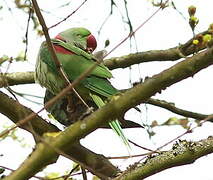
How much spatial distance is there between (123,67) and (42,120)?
4.51 ft

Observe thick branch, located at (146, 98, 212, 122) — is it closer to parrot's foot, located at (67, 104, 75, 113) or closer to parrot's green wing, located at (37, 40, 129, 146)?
parrot's green wing, located at (37, 40, 129, 146)

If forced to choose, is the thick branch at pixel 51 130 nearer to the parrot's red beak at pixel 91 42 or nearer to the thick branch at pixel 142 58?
the thick branch at pixel 142 58

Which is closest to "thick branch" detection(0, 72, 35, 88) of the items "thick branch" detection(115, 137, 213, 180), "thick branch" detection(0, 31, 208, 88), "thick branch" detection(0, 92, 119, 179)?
"thick branch" detection(0, 31, 208, 88)

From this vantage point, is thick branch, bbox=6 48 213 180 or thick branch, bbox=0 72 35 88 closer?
thick branch, bbox=6 48 213 180

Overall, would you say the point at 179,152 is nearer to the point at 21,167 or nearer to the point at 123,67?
the point at 21,167

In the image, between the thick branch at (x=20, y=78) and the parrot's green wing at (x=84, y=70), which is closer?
the parrot's green wing at (x=84, y=70)

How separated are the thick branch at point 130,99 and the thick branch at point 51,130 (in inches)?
23.6

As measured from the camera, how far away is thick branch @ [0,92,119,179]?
2.18 meters

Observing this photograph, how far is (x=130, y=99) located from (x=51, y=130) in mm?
954

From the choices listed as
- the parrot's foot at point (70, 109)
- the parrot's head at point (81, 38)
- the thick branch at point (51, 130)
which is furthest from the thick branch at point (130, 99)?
the parrot's head at point (81, 38)

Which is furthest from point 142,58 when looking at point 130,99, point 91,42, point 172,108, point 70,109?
point 130,99

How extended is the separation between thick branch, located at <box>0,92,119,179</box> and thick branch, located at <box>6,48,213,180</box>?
1.96 ft

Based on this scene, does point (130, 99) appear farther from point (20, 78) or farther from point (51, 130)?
point (20, 78)

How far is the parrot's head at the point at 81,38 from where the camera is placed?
397 centimetres
